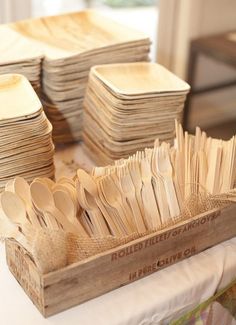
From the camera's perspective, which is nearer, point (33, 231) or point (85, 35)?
point (33, 231)

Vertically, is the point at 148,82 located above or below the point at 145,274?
above

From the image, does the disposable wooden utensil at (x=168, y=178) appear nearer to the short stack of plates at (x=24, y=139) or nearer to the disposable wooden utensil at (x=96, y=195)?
the disposable wooden utensil at (x=96, y=195)

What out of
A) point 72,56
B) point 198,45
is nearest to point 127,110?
point 72,56

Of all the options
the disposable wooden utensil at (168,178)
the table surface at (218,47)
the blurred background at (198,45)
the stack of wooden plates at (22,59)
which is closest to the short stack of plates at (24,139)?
the stack of wooden plates at (22,59)

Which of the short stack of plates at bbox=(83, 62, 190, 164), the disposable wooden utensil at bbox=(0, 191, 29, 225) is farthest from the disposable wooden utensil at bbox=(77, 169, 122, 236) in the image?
the short stack of plates at bbox=(83, 62, 190, 164)

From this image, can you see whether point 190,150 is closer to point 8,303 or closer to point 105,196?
point 105,196

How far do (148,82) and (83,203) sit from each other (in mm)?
465

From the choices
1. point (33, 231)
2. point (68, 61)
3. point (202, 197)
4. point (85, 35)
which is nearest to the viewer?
point (33, 231)

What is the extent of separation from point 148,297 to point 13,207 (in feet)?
0.84

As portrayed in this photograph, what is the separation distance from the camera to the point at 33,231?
787 mm

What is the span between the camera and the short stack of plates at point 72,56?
4.06 feet

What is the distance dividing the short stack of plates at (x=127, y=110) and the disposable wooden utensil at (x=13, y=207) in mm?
376

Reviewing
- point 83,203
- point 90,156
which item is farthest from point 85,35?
point 83,203

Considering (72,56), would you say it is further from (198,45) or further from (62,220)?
(198,45)
